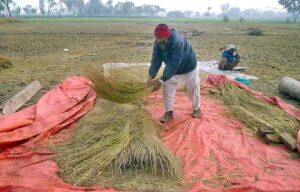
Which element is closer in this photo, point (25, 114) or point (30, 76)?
point (25, 114)

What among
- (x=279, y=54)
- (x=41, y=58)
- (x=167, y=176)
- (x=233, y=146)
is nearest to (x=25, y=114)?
(x=167, y=176)

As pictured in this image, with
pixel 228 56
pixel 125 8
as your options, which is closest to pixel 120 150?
pixel 228 56

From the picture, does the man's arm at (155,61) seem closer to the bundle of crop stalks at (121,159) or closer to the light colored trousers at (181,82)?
the light colored trousers at (181,82)

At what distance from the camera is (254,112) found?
5469 mm

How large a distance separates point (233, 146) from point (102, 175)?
68.7 inches

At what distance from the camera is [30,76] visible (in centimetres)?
840

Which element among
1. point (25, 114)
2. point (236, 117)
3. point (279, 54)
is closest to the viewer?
point (25, 114)

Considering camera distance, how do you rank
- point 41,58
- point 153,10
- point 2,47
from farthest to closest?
point 153,10
point 2,47
point 41,58

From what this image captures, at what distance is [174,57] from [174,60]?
4 cm

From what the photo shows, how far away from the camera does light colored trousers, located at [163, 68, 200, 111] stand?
4984mm

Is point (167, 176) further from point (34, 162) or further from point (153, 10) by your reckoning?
point (153, 10)

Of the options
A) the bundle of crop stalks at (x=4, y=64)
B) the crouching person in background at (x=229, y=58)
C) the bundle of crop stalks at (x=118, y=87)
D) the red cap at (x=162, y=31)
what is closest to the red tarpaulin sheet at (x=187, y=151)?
the bundle of crop stalks at (x=118, y=87)

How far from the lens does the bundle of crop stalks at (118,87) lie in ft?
14.8

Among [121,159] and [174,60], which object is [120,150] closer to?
[121,159]
